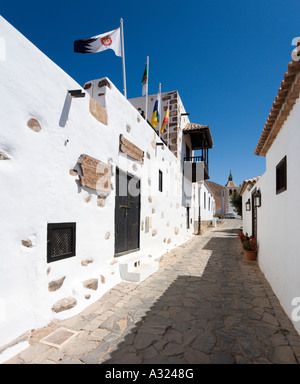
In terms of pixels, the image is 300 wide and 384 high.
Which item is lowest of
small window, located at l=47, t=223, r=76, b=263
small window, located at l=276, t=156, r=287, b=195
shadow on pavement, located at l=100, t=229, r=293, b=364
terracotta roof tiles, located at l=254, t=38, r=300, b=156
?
shadow on pavement, located at l=100, t=229, r=293, b=364

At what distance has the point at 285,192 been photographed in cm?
343

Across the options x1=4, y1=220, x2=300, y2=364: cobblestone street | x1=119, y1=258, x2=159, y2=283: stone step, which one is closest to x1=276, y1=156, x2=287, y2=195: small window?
x1=4, y1=220, x2=300, y2=364: cobblestone street

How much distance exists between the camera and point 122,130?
4527 mm

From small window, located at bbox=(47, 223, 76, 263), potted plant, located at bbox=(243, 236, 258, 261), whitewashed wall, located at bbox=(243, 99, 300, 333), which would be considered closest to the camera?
small window, located at bbox=(47, 223, 76, 263)

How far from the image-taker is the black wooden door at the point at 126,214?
4.38 meters

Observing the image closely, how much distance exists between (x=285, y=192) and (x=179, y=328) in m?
2.56

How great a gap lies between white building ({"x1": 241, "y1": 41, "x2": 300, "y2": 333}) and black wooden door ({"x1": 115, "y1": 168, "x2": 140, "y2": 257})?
286cm

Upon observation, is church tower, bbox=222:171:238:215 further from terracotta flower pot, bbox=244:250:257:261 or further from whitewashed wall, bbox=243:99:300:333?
whitewashed wall, bbox=243:99:300:333

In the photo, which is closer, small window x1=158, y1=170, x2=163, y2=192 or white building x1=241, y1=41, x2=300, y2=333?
white building x1=241, y1=41, x2=300, y2=333

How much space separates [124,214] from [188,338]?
8.40ft

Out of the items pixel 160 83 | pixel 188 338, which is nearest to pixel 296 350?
pixel 188 338

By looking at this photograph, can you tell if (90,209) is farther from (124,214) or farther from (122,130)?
(122,130)

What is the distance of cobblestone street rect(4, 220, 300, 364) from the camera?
2.28 meters

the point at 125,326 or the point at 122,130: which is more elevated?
the point at 122,130
